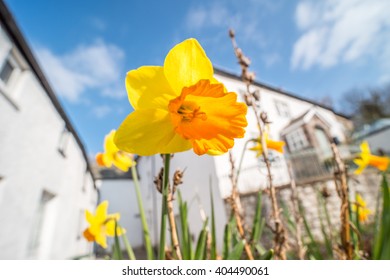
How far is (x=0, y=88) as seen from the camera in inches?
62.1

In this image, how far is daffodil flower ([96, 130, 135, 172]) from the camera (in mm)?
544

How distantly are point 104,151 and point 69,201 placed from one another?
8.99 feet

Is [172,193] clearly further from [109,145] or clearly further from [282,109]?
[282,109]

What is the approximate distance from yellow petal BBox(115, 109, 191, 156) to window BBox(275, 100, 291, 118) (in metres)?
8.13

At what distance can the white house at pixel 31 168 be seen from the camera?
4.63 feet

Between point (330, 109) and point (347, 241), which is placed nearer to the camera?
point (347, 241)

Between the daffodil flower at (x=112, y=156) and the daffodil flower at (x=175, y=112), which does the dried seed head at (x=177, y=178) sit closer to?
the daffodil flower at (x=175, y=112)

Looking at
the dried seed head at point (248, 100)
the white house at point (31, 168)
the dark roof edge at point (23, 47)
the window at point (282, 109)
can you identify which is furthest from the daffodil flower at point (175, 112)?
the window at point (282, 109)

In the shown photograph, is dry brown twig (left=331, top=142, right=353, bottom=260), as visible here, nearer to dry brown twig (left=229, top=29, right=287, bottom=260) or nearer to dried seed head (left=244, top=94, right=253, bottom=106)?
dry brown twig (left=229, top=29, right=287, bottom=260)

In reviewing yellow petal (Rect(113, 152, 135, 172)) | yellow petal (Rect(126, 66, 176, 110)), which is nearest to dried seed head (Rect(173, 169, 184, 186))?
yellow petal (Rect(126, 66, 176, 110))

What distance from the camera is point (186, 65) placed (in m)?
0.28
